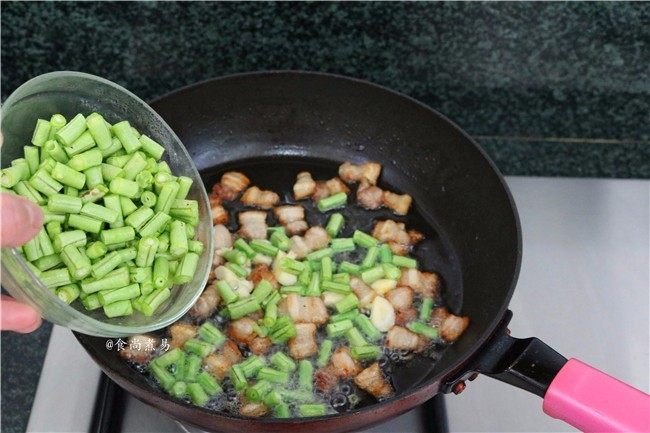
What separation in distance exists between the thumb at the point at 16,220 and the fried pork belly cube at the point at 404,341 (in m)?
0.54

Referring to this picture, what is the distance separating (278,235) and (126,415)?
1.17 ft

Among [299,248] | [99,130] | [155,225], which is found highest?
[99,130]

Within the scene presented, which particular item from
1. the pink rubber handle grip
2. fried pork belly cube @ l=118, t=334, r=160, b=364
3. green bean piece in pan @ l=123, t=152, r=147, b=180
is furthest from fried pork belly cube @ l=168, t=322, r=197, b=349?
the pink rubber handle grip

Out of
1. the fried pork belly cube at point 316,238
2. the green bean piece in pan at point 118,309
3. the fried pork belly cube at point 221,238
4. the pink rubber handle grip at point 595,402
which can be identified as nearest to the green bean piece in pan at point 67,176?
the green bean piece in pan at point 118,309

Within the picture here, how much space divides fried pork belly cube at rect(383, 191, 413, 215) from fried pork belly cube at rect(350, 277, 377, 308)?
0.16 m

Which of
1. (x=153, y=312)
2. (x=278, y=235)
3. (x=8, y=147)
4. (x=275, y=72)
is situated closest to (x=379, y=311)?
(x=278, y=235)

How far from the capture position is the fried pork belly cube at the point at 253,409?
0.99 meters

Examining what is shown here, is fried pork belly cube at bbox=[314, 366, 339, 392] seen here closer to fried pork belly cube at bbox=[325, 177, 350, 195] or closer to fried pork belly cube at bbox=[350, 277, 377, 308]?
fried pork belly cube at bbox=[350, 277, 377, 308]

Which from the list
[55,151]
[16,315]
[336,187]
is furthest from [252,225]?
[16,315]

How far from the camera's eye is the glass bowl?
0.79 meters

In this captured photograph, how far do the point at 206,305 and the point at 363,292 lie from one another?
24cm

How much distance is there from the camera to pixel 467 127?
4.59 feet

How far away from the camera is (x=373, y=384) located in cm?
102

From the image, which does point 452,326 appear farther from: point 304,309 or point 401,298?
point 304,309
